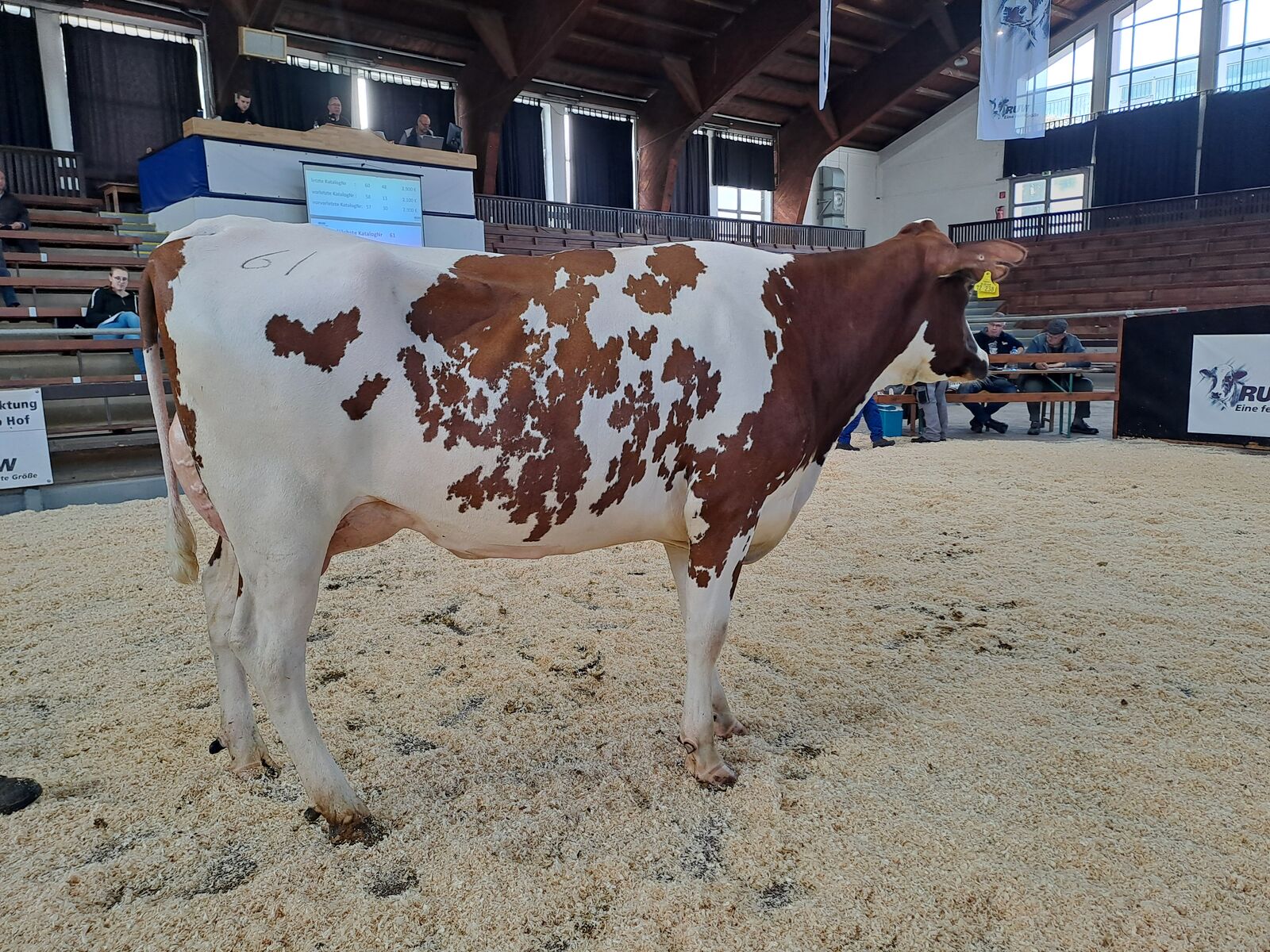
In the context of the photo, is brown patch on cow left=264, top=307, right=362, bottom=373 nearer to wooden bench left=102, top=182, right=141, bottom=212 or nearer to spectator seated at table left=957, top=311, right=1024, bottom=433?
spectator seated at table left=957, top=311, right=1024, bottom=433

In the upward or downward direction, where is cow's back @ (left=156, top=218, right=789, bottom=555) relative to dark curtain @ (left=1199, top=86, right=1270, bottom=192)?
downward

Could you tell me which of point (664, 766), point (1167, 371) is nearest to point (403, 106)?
point (1167, 371)

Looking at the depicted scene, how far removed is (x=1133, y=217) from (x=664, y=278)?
24304 millimetres

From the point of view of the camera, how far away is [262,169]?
1102 centimetres

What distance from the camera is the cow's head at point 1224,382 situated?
799cm

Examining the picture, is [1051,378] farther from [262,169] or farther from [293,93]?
[293,93]

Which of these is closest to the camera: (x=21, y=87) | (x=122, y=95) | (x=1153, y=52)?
(x=21, y=87)

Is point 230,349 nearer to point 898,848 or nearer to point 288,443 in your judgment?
point 288,443

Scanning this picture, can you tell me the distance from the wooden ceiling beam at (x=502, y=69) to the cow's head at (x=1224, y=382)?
11939 mm

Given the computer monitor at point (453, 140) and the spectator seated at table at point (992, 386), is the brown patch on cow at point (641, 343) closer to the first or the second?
the spectator seated at table at point (992, 386)

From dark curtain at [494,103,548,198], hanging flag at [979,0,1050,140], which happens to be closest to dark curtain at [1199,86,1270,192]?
A: hanging flag at [979,0,1050,140]

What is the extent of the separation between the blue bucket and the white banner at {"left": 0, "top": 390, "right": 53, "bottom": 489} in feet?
28.2

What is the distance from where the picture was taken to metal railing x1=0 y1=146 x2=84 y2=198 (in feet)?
39.8

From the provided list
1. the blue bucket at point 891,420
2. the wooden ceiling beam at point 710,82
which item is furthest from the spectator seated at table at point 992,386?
the wooden ceiling beam at point 710,82
